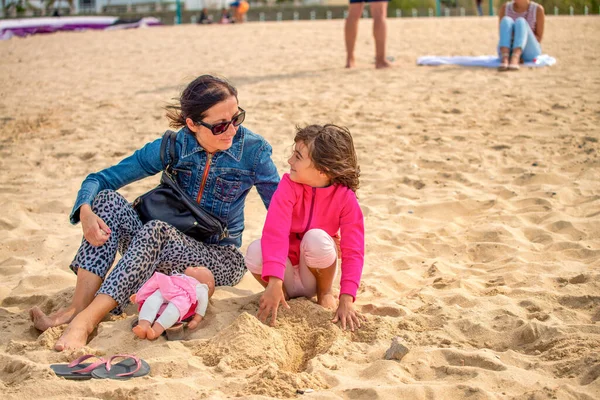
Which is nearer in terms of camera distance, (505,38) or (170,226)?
(170,226)

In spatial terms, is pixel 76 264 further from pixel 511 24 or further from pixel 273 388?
pixel 511 24

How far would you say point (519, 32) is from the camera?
8188 millimetres

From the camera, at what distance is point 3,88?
8.94m

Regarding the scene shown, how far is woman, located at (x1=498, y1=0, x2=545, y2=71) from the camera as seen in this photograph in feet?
26.8

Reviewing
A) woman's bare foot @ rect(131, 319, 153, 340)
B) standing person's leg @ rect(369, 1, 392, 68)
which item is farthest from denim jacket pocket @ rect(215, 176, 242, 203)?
standing person's leg @ rect(369, 1, 392, 68)

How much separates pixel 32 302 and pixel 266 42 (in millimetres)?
9752

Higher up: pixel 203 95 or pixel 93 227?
pixel 203 95

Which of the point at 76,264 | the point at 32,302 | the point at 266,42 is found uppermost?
the point at 266,42

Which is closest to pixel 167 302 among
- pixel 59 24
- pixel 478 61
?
pixel 478 61

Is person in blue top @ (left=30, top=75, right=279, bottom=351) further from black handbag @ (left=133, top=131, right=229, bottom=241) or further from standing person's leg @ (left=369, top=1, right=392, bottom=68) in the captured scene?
standing person's leg @ (left=369, top=1, right=392, bottom=68)

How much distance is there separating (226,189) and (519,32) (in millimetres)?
6029

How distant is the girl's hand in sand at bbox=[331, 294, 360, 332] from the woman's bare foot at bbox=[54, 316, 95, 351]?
1.05 metres

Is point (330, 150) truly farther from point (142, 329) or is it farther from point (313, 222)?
point (142, 329)

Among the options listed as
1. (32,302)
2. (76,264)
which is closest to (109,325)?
(76,264)
